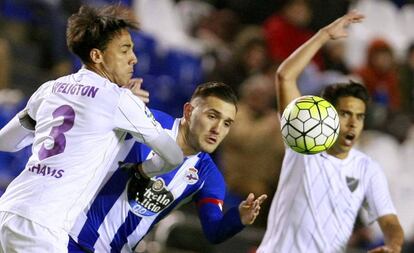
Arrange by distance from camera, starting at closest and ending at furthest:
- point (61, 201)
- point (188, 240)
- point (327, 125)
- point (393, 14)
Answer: point (61, 201)
point (327, 125)
point (188, 240)
point (393, 14)

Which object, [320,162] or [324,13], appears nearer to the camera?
[320,162]

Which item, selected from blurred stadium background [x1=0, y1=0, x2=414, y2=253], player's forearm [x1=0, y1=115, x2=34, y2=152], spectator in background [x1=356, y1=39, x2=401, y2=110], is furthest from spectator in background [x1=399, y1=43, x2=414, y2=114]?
player's forearm [x1=0, y1=115, x2=34, y2=152]

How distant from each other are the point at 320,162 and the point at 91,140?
6.23ft

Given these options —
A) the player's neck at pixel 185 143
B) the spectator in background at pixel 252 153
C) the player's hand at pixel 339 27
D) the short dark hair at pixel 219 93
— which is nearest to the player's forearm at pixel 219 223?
the player's neck at pixel 185 143

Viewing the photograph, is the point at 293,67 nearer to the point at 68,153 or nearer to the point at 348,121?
the point at 348,121

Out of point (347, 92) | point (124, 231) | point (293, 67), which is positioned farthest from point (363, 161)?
point (124, 231)

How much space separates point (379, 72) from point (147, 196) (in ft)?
23.4

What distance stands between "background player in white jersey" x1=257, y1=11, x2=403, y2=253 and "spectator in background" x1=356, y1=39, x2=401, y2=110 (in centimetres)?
566

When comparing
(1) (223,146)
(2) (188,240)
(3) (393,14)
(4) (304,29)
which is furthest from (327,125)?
(3) (393,14)

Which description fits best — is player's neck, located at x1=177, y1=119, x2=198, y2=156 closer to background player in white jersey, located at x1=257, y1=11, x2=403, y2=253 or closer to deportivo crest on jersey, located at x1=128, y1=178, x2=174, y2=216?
deportivo crest on jersey, located at x1=128, y1=178, x2=174, y2=216

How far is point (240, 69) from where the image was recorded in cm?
1055

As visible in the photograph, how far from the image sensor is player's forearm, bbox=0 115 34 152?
5219mm

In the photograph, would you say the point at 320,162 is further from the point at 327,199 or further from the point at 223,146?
the point at 223,146

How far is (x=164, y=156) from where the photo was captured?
4.83 metres
